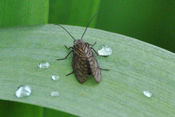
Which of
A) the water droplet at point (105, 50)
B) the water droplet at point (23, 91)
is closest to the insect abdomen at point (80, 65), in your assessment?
the water droplet at point (105, 50)

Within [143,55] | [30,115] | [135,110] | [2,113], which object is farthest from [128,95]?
[2,113]

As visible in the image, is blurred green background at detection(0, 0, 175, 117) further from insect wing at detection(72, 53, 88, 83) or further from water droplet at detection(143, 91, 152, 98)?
water droplet at detection(143, 91, 152, 98)

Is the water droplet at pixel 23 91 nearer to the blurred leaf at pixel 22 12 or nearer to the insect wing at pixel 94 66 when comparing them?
the insect wing at pixel 94 66

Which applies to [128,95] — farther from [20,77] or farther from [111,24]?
[111,24]

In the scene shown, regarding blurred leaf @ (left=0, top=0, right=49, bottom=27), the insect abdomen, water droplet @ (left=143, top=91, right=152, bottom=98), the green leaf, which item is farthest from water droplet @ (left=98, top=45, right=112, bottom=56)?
blurred leaf @ (left=0, top=0, right=49, bottom=27)

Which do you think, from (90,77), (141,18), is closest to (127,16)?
(141,18)

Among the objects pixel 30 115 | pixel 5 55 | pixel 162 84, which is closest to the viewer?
pixel 162 84
